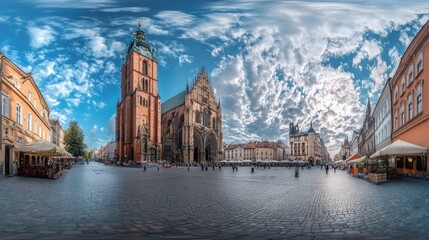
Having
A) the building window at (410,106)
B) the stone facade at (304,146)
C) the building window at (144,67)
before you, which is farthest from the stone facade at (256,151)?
the building window at (410,106)

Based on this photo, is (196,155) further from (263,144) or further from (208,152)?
(263,144)

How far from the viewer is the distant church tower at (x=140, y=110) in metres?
64.2

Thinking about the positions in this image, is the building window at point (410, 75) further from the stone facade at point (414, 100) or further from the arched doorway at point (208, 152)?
the arched doorway at point (208, 152)

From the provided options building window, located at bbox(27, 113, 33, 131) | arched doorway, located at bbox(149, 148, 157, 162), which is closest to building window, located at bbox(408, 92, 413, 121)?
building window, located at bbox(27, 113, 33, 131)

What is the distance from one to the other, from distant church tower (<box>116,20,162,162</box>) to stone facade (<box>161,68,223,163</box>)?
7.49m

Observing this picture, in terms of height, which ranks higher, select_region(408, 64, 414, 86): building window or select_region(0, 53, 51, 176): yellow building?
select_region(408, 64, 414, 86): building window

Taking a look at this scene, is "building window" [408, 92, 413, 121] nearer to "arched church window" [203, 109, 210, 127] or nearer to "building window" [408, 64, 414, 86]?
"building window" [408, 64, 414, 86]

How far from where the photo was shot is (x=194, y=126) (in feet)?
253

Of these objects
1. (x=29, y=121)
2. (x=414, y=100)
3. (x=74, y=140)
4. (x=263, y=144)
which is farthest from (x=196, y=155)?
(x=414, y=100)

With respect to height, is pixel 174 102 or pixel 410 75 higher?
pixel 174 102

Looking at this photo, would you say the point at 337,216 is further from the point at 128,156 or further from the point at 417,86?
the point at 128,156

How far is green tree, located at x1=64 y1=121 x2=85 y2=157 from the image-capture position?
6184 centimetres

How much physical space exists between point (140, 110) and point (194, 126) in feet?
54.5

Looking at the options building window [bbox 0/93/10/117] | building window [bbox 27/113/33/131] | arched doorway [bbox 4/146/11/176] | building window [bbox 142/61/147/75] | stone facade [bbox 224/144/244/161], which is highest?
building window [bbox 142/61/147/75]
